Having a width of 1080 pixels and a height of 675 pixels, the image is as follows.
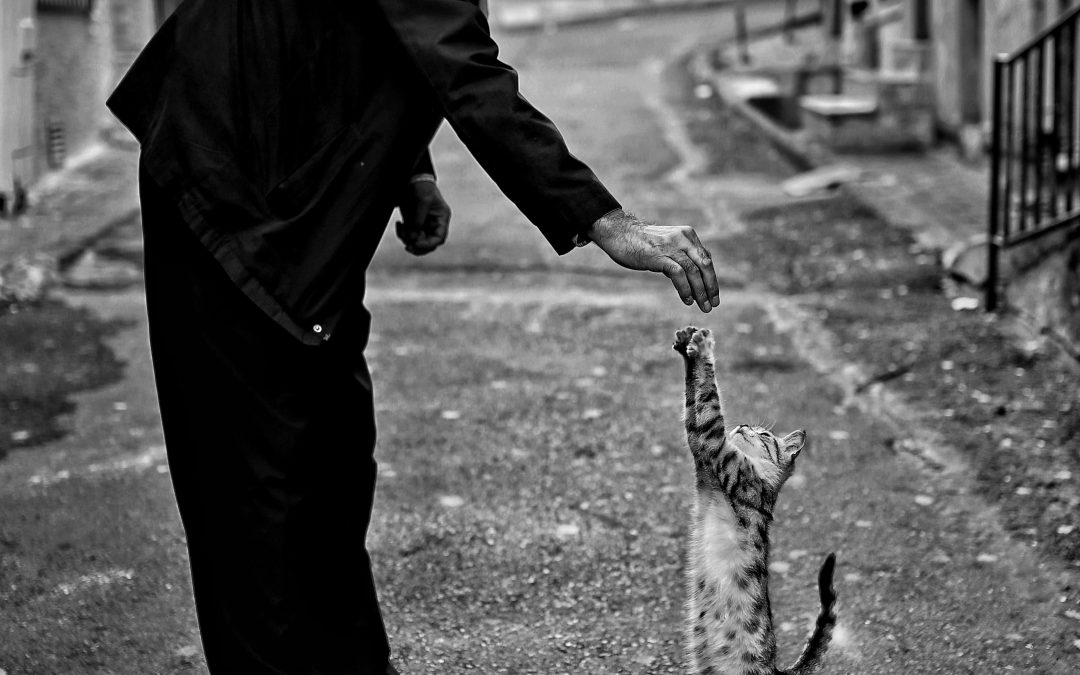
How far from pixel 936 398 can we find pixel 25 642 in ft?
13.2

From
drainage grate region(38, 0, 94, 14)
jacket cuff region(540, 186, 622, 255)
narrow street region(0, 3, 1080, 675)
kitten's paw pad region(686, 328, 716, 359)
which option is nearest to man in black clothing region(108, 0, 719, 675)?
jacket cuff region(540, 186, 622, 255)

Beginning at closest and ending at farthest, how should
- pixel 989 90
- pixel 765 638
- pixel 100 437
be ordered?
pixel 765 638 < pixel 100 437 < pixel 989 90

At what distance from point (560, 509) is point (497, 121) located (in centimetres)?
266

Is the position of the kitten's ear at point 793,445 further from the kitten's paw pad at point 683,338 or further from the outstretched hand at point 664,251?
the outstretched hand at point 664,251

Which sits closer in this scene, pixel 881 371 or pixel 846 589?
pixel 846 589

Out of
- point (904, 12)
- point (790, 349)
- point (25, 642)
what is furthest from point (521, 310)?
point (904, 12)

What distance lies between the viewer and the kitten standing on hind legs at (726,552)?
3.32 m

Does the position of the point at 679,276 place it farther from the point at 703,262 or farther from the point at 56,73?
the point at 56,73

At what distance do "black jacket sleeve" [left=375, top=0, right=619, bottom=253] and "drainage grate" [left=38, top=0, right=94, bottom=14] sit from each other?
10337 millimetres

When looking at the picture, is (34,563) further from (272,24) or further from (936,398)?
(936,398)

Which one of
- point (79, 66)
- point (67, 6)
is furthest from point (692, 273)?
point (79, 66)

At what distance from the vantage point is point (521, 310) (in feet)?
27.3

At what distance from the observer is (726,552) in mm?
3371

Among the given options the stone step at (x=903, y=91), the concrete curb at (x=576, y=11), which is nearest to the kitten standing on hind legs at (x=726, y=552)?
the stone step at (x=903, y=91)
